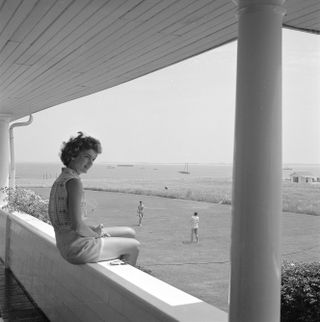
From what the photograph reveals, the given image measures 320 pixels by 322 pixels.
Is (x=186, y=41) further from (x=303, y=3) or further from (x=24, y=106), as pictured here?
(x=24, y=106)

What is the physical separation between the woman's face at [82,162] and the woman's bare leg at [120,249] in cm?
38

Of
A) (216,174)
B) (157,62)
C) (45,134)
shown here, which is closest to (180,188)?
(216,174)

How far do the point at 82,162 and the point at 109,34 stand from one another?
0.72m

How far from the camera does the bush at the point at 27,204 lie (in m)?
5.18

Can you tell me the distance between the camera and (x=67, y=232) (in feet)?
7.39

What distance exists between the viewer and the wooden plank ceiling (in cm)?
198

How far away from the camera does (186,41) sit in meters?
2.52

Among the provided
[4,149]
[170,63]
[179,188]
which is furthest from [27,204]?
[179,188]

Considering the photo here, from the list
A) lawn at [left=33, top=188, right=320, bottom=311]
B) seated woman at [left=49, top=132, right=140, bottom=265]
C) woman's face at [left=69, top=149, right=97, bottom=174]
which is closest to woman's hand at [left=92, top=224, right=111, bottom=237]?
seated woman at [left=49, top=132, right=140, bottom=265]

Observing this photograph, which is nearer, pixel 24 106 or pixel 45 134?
pixel 24 106

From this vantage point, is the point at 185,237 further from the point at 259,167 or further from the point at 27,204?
the point at 259,167

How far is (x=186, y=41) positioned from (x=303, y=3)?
83cm

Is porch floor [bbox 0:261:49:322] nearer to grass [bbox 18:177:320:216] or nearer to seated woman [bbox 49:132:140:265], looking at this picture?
seated woman [bbox 49:132:140:265]

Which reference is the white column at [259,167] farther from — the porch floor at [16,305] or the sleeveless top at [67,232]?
the porch floor at [16,305]
